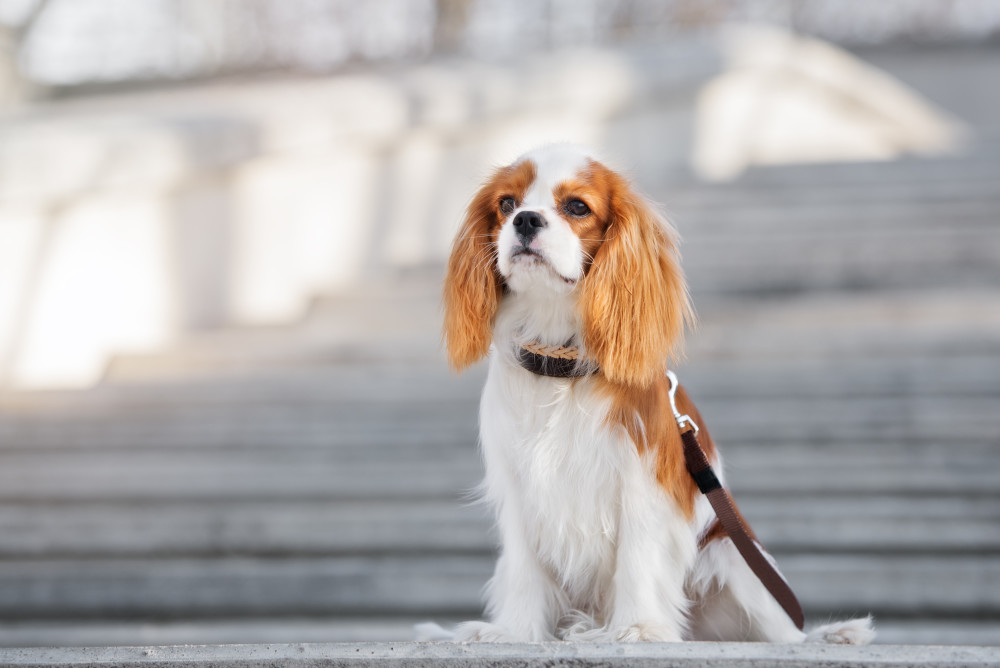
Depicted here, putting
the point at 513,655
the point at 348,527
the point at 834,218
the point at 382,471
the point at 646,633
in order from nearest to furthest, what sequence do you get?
the point at 513,655 → the point at 646,633 → the point at 348,527 → the point at 382,471 → the point at 834,218

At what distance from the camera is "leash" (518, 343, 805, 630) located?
183 cm

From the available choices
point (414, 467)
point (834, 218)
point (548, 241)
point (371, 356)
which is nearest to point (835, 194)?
point (834, 218)

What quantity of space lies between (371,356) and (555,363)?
222 centimetres

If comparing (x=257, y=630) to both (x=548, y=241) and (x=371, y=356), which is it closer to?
(x=548, y=241)

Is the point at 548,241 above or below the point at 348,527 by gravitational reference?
above

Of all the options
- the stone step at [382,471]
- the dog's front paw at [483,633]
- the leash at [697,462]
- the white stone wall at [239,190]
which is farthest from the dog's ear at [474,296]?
the stone step at [382,471]

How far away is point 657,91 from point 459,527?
195 inches

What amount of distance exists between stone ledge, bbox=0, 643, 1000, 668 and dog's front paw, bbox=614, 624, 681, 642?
8.9 inches

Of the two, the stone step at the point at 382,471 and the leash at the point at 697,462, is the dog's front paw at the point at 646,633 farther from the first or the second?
the stone step at the point at 382,471

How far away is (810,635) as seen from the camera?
6.15ft

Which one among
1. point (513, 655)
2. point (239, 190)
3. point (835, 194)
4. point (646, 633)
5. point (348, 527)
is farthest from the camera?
point (835, 194)

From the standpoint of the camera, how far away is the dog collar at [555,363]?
6.00ft

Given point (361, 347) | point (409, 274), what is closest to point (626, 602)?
point (361, 347)

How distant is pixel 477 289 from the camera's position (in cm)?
192
